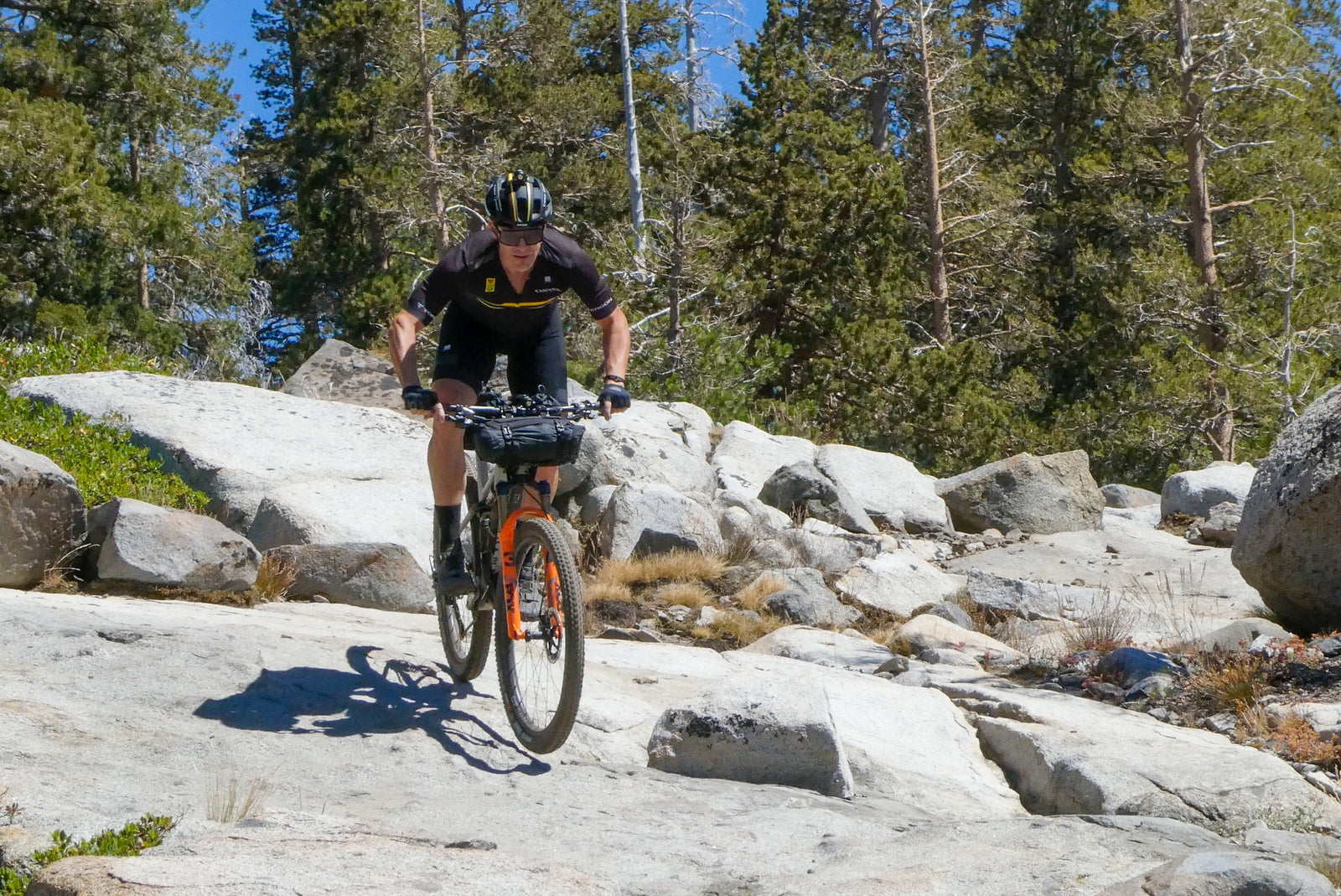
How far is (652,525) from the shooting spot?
10.4m

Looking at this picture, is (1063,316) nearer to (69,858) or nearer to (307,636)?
(307,636)

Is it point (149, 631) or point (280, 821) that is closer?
point (280, 821)

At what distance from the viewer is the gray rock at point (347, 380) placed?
1415 centimetres

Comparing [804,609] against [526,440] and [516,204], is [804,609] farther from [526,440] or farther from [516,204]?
[516,204]

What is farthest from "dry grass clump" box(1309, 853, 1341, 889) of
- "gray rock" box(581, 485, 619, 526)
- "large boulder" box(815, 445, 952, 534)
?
"large boulder" box(815, 445, 952, 534)

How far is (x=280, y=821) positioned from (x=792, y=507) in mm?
9220

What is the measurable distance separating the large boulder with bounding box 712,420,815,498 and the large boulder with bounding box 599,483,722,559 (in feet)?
7.11

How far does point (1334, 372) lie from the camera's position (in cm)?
2484

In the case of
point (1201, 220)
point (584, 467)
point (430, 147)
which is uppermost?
point (430, 147)

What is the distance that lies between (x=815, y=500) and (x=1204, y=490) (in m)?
5.55

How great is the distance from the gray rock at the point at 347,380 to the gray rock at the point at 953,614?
6.30m

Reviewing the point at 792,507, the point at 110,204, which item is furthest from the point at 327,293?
the point at 792,507

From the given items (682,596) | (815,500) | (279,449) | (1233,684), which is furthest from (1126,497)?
(279,449)

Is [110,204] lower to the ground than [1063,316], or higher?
higher
